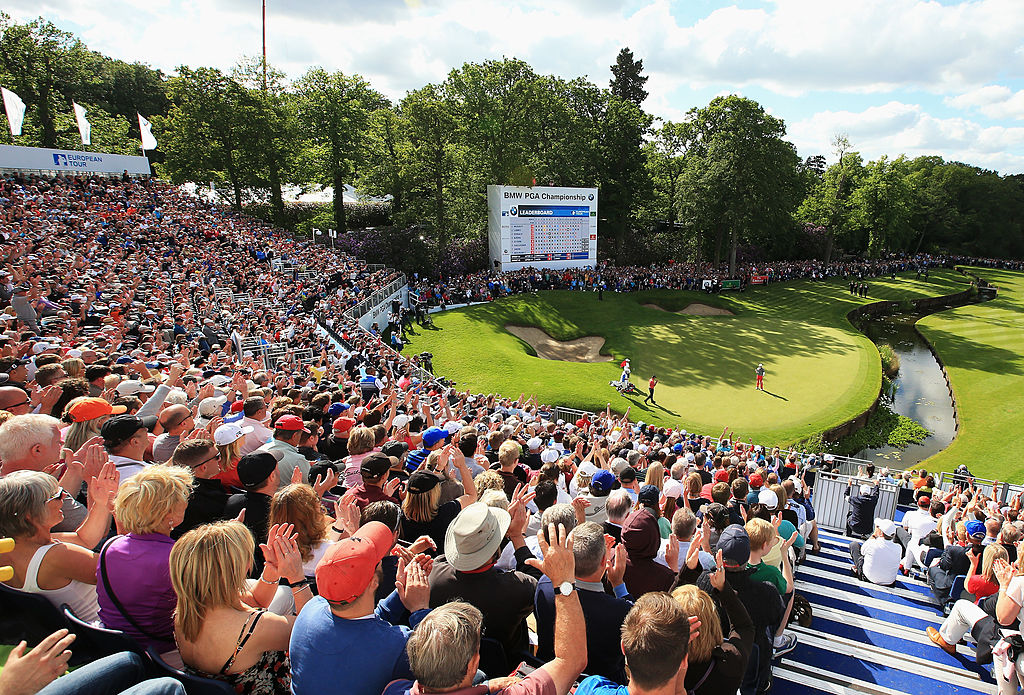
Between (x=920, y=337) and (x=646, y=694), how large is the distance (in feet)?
155

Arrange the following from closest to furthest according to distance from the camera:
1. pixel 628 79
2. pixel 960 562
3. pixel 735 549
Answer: pixel 735 549
pixel 960 562
pixel 628 79

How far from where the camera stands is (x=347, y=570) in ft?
9.03

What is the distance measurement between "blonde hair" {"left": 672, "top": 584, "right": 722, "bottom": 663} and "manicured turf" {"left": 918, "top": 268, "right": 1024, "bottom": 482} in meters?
22.2

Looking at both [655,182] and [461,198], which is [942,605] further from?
[655,182]

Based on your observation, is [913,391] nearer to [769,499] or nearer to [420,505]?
[769,499]

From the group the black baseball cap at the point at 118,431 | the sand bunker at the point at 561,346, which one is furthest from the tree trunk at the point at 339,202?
the black baseball cap at the point at 118,431

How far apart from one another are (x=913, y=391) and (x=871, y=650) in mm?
30101

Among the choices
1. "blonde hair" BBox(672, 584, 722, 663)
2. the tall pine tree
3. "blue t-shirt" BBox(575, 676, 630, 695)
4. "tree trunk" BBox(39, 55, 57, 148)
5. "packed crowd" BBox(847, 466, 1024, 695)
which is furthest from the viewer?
the tall pine tree

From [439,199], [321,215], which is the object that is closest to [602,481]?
[439,199]

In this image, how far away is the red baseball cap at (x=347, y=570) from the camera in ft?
8.97

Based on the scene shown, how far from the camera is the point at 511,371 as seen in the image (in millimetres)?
26766

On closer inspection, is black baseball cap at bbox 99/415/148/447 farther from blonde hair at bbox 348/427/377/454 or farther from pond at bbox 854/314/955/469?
pond at bbox 854/314/955/469

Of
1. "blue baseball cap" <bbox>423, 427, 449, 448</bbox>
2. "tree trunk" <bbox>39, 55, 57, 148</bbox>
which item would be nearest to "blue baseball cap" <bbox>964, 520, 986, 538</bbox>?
"blue baseball cap" <bbox>423, 427, 449, 448</bbox>

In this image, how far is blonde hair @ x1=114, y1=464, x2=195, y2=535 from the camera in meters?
3.18
